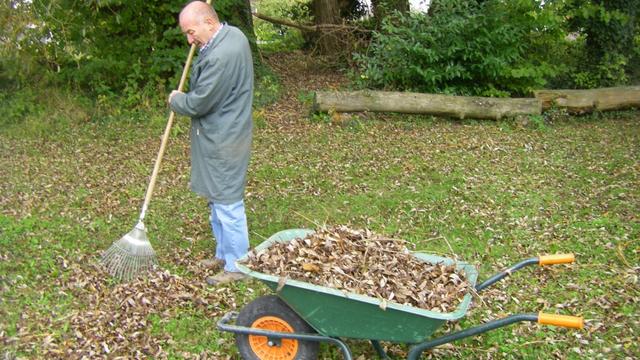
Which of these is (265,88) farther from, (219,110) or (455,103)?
(219,110)

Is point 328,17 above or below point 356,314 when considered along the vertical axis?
above

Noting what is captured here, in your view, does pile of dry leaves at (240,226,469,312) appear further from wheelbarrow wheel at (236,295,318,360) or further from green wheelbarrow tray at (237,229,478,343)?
wheelbarrow wheel at (236,295,318,360)

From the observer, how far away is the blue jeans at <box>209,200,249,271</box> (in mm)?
4414

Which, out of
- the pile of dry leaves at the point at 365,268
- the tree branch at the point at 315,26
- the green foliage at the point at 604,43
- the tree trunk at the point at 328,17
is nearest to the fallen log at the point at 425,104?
the green foliage at the point at 604,43

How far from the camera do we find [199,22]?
160 inches

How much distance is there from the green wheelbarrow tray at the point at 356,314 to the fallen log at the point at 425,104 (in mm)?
5947

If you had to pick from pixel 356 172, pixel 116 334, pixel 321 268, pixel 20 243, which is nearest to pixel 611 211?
pixel 356 172

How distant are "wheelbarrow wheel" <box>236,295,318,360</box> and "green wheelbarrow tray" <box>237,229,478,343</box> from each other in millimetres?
152

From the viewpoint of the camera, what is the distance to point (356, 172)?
23.3ft

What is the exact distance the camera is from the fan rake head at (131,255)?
4484 mm

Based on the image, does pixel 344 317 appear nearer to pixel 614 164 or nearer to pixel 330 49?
pixel 614 164

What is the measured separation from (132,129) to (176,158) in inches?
58.2

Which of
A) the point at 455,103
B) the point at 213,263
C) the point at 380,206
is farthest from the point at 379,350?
the point at 455,103

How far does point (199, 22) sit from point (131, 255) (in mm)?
1748
